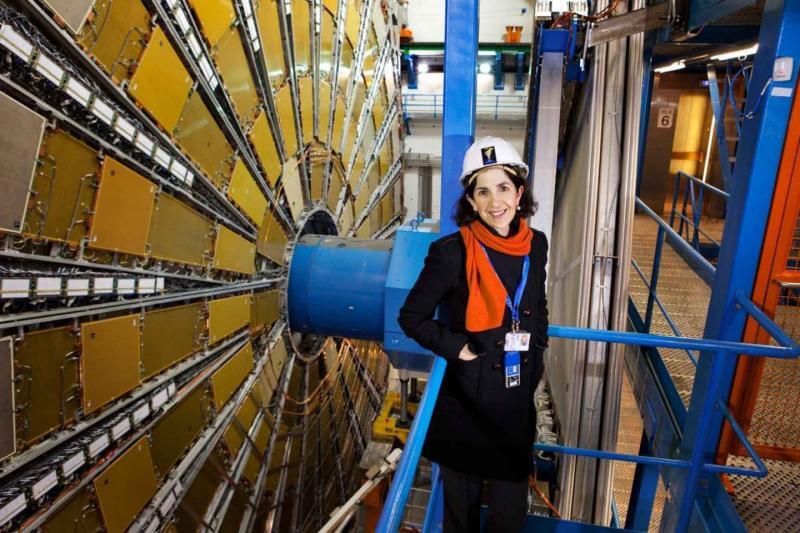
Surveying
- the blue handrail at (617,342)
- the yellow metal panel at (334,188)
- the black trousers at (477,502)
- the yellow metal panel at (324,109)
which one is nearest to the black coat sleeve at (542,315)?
the blue handrail at (617,342)

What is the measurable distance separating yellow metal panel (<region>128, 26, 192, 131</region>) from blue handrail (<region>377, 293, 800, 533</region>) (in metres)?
1.78

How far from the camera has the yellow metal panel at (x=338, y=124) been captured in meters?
4.82

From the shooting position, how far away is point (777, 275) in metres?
2.39

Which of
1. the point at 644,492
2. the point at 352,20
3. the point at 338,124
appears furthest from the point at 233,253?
the point at 644,492

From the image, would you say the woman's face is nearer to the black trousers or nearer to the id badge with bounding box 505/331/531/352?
the id badge with bounding box 505/331/531/352

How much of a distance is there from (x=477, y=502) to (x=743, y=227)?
5.89 ft

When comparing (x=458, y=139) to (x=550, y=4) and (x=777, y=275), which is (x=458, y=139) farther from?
(x=550, y=4)

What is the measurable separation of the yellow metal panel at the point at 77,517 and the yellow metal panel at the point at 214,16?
2.30 meters

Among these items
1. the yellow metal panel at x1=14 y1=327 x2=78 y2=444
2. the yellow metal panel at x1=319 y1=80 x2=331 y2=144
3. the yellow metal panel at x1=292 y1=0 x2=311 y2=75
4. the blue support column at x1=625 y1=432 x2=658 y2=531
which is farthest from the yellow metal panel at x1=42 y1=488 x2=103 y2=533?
the blue support column at x1=625 y1=432 x2=658 y2=531

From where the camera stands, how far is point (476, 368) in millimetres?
2053

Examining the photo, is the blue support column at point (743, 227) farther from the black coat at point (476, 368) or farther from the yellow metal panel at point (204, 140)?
the yellow metal panel at point (204, 140)

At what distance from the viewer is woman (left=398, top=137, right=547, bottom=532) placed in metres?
2.00

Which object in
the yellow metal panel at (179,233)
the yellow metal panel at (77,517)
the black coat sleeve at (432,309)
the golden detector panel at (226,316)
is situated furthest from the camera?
the golden detector panel at (226,316)

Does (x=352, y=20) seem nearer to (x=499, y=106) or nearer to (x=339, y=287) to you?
(x=339, y=287)
